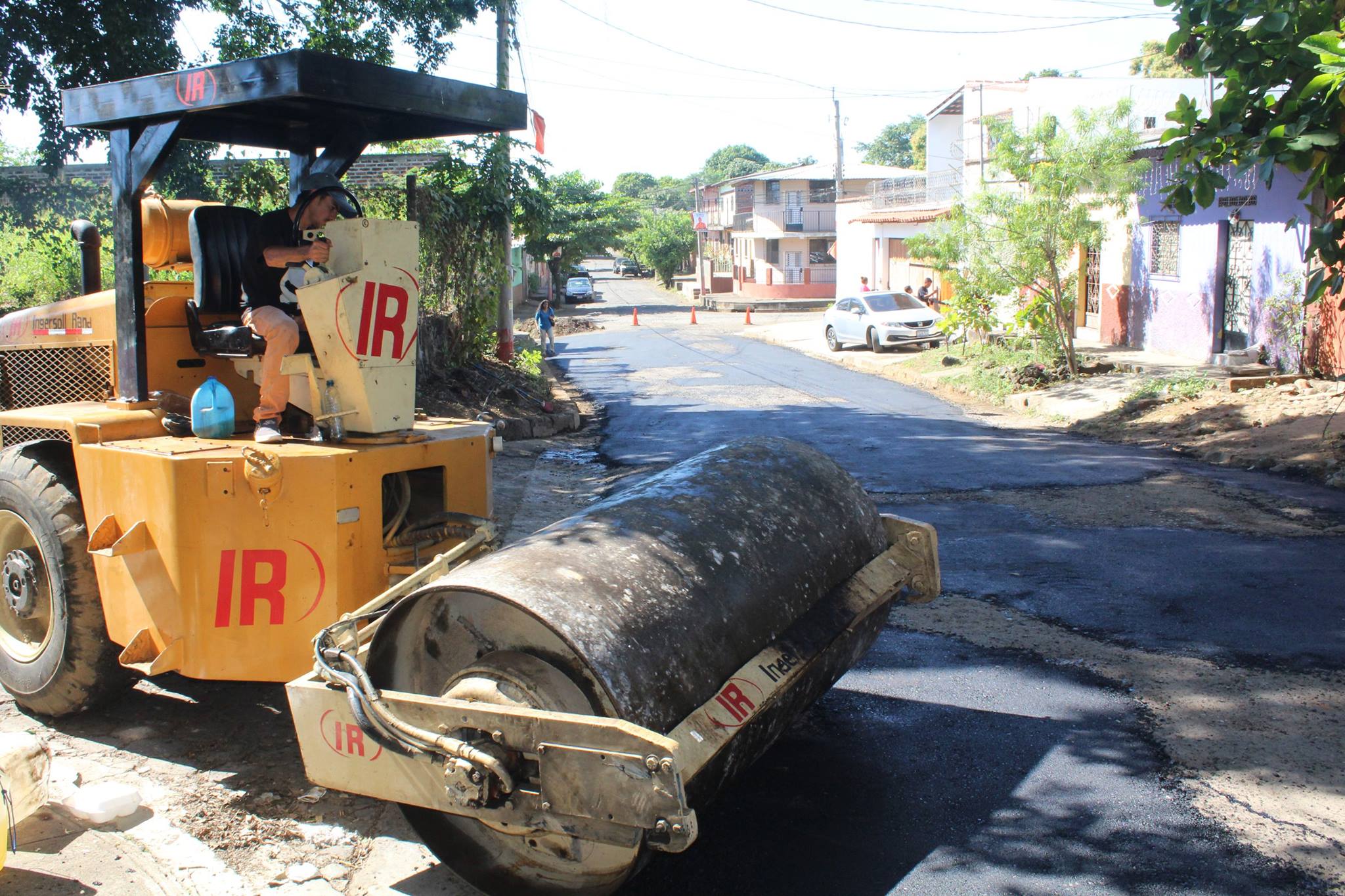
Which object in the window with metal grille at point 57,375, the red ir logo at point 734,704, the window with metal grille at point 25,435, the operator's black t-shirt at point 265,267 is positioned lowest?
the red ir logo at point 734,704

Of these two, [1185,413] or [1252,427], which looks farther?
[1185,413]

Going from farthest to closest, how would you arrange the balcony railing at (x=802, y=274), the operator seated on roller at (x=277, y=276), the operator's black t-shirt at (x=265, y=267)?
the balcony railing at (x=802, y=274) → the operator's black t-shirt at (x=265, y=267) → the operator seated on roller at (x=277, y=276)

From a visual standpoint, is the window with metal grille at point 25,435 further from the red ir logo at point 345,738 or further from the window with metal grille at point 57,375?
the red ir logo at point 345,738

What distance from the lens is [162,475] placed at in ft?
14.3

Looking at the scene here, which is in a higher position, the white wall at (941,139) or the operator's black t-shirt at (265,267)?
the white wall at (941,139)

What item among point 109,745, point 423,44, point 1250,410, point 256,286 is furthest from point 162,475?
point 1250,410

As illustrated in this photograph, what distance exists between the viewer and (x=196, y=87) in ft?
14.4

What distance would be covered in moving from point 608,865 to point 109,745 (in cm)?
279

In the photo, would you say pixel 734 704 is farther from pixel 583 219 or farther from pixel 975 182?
pixel 583 219

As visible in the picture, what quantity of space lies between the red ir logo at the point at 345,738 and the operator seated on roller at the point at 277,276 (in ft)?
4.78

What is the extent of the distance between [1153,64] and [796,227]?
18730mm

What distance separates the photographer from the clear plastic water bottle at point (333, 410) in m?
4.59

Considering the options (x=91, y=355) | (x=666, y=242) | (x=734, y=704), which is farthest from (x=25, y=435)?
(x=666, y=242)

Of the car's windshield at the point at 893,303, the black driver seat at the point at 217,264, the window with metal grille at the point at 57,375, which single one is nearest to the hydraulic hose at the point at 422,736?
the black driver seat at the point at 217,264
